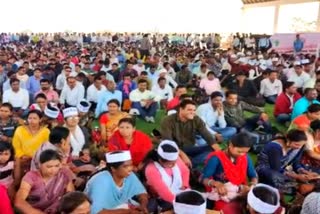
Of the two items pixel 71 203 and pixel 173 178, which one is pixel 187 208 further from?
pixel 173 178

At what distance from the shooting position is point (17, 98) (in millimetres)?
6578

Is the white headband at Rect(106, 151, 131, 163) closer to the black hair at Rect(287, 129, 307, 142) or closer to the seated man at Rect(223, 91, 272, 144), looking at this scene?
the black hair at Rect(287, 129, 307, 142)

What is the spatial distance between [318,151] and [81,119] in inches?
110

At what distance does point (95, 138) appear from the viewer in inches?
196

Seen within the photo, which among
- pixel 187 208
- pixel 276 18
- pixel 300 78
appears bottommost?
pixel 300 78

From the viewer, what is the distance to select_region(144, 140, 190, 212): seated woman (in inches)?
127

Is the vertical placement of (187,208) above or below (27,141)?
above

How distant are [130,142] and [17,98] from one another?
3219mm

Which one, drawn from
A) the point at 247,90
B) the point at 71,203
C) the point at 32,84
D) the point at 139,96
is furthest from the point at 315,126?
the point at 32,84

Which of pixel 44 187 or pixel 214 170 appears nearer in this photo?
pixel 44 187

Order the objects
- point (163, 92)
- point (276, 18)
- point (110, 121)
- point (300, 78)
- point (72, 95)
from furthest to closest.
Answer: point (276, 18)
point (300, 78)
point (163, 92)
point (72, 95)
point (110, 121)

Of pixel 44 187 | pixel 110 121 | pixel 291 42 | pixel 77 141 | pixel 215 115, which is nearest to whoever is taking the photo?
pixel 44 187

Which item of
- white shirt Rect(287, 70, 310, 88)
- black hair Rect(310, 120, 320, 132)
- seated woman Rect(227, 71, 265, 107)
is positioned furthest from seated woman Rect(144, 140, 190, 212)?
white shirt Rect(287, 70, 310, 88)

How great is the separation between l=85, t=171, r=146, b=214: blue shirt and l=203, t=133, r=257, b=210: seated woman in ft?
2.00
